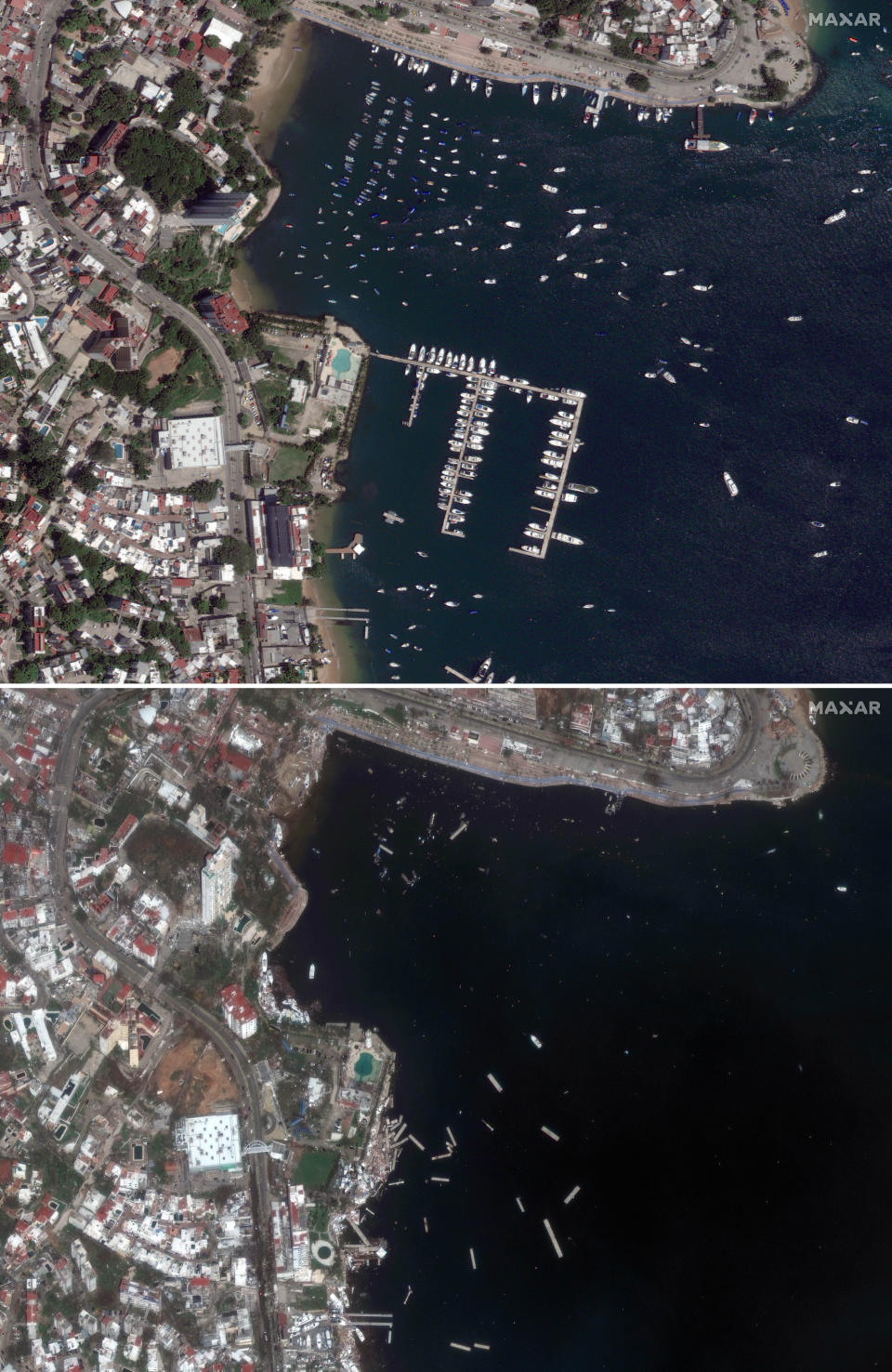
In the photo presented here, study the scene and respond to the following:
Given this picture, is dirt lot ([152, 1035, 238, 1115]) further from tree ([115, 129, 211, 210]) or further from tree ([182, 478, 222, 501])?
tree ([115, 129, 211, 210])

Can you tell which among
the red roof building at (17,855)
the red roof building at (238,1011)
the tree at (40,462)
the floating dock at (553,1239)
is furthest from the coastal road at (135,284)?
the floating dock at (553,1239)

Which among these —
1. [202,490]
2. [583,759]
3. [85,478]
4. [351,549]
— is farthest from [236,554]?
[583,759]

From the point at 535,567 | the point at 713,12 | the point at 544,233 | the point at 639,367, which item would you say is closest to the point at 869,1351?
the point at 535,567

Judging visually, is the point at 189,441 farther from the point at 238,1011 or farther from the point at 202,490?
the point at 238,1011

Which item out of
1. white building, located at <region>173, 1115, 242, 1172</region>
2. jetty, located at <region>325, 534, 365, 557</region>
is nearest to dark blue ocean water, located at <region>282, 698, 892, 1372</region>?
white building, located at <region>173, 1115, 242, 1172</region>

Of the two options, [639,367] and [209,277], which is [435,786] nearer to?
[639,367]

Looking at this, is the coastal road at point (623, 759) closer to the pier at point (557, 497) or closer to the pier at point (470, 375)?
the pier at point (557, 497)
